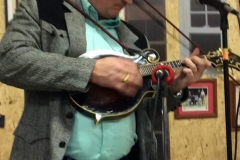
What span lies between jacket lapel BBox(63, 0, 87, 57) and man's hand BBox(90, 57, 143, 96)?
0.09 metres

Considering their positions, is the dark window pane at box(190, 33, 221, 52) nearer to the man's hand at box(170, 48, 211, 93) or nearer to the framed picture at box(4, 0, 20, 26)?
the man's hand at box(170, 48, 211, 93)

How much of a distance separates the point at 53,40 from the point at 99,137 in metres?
0.32

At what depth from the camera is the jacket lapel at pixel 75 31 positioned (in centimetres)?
117

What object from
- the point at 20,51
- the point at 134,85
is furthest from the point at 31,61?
the point at 134,85

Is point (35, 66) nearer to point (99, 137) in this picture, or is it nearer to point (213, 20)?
point (99, 137)

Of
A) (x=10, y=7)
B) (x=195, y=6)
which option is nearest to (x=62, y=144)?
(x=10, y=7)

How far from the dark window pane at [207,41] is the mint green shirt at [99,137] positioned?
87 cm

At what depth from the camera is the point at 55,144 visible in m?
1.08

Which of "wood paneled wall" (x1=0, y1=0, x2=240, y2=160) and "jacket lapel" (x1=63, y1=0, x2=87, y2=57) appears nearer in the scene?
"jacket lapel" (x1=63, y1=0, x2=87, y2=57)

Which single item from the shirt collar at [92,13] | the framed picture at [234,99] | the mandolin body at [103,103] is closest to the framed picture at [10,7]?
the shirt collar at [92,13]

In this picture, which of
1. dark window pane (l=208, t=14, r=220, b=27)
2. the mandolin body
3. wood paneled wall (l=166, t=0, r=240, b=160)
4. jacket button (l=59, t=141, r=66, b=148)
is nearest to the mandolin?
the mandolin body

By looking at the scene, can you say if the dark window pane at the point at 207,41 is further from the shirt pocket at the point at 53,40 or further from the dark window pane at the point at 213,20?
the shirt pocket at the point at 53,40

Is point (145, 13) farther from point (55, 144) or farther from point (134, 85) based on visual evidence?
point (55, 144)

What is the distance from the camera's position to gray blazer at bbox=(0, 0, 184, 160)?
107 centimetres
